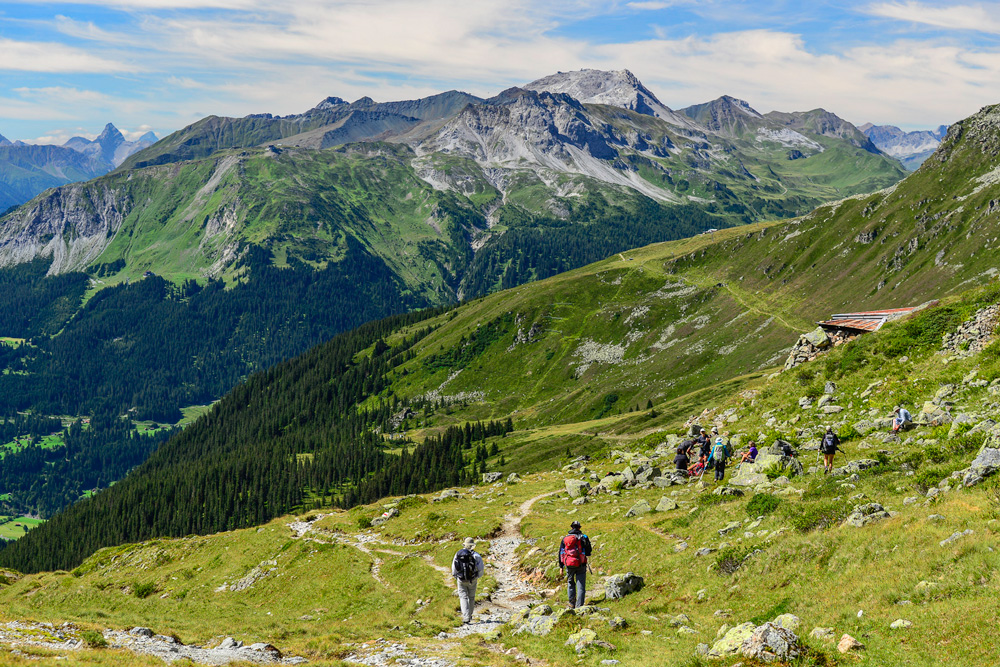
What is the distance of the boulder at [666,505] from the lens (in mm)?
41188

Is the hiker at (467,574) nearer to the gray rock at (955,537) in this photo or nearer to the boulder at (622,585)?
the boulder at (622,585)

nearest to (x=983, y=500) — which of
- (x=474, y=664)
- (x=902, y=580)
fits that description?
(x=902, y=580)

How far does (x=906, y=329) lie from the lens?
5244 cm

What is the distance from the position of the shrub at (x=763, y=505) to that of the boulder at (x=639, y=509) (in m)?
10.7

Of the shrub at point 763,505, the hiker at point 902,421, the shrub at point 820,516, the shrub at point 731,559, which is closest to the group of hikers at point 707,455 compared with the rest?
the hiker at point 902,421

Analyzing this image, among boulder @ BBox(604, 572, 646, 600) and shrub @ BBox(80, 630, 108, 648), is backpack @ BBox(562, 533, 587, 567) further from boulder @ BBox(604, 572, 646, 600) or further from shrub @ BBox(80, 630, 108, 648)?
shrub @ BBox(80, 630, 108, 648)

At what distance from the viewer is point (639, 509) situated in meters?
42.8

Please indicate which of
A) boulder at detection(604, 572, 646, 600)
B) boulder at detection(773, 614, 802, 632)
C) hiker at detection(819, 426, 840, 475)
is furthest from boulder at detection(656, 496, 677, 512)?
boulder at detection(773, 614, 802, 632)

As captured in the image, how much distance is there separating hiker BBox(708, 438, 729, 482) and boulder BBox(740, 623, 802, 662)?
2618 centimetres

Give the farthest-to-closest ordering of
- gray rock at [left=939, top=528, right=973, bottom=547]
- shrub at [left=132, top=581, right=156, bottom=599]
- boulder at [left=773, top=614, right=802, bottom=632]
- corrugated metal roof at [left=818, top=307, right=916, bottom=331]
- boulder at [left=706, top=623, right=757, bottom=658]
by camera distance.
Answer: corrugated metal roof at [left=818, top=307, right=916, bottom=331] < shrub at [left=132, top=581, right=156, bottom=599] < gray rock at [left=939, top=528, right=973, bottom=547] < boulder at [left=773, top=614, right=802, bottom=632] < boulder at [left=706, top=623, right=757, bottom=658]

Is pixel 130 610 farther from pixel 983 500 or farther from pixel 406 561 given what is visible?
pixel 983 500

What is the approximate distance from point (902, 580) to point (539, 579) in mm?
21524

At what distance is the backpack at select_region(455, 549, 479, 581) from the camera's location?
99.3 ft

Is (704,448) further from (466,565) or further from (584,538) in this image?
(466,565)
